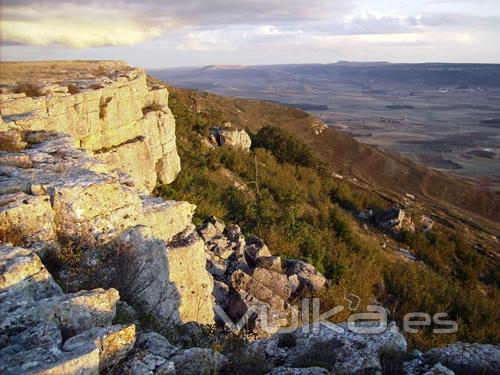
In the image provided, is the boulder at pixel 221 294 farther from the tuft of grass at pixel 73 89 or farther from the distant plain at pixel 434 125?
the distant plain at pixel 434 125

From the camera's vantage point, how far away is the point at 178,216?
23.7 ft

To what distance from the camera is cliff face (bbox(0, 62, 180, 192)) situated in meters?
8.85

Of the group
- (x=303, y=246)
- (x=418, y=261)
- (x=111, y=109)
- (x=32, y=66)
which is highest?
(x=32, y=66)

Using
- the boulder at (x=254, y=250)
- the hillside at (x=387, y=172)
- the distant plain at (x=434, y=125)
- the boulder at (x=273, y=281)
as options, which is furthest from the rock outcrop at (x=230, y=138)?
the distant plain at (x=434, y=125)

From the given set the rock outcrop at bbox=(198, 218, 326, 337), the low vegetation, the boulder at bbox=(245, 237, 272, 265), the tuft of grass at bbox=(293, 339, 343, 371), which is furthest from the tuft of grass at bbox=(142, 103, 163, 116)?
the tuft of grass at bbox=(293, 339, 343, 371)

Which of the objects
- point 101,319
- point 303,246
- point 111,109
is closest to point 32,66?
point 111,109

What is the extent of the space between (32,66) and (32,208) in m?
14.6

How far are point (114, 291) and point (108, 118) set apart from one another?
746 centimetres

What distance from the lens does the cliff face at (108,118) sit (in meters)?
8.85

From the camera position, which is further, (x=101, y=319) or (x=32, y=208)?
(x=32, y=208)

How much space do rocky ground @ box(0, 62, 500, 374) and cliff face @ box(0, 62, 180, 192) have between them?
0.06 meters

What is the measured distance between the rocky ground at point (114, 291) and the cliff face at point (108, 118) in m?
0.06

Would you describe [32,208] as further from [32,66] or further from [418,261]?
[418,261]

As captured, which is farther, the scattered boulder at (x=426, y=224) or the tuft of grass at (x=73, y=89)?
the scattered boulder at (x=426, y=224)
